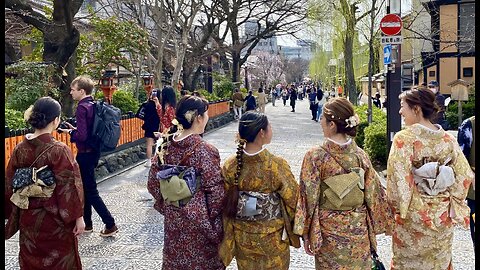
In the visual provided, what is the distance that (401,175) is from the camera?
3.45 m

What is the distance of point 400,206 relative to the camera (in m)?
3.46

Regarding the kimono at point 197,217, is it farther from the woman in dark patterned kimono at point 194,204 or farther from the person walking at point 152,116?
the person walking at point 152,116

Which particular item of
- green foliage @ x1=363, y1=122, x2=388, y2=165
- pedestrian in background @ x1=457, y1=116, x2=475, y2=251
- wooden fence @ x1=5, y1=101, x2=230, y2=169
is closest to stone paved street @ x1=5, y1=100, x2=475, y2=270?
pedestrian in background @ x1=457, y1=116, x2=475, y2=251

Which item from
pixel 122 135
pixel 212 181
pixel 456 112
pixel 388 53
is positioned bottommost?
pixel 456 112

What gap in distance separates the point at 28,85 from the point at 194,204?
7.66 m

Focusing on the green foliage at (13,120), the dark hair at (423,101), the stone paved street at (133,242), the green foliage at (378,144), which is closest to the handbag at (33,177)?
the stone paved street at (133,242)

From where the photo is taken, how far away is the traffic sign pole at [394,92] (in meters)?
8.45

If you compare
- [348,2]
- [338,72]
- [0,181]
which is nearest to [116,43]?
[348,2]

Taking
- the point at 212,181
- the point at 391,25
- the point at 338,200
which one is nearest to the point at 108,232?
the point at 212,181

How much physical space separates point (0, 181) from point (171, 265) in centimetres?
146

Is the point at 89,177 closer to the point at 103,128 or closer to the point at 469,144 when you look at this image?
the point at 103,128

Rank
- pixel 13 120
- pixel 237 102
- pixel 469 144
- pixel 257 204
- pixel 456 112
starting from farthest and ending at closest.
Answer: pixel 237 102, pixel 456 112, pixel 13 120, pixel 469 144, pixel 257 204

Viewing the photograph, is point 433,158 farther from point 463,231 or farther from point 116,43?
point 116,43

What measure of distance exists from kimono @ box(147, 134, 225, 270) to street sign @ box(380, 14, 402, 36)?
234 inches
